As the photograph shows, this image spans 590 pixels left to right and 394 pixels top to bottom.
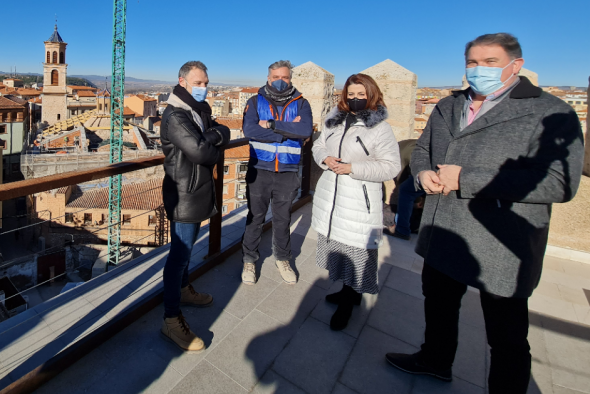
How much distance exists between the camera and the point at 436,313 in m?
1.88

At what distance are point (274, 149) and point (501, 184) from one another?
1.76 meters

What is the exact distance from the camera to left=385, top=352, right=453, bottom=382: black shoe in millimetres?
1979

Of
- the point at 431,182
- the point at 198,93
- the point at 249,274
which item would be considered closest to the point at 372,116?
the point at 431,182

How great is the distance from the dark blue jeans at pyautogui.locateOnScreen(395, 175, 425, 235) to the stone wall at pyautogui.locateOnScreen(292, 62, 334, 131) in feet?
4.66

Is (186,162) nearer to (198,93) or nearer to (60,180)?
(198,93)

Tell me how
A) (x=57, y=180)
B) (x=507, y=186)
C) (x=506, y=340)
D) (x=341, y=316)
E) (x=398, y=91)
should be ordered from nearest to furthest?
1. (x=507, y=186)
2. (x=506, y=340)
3. (x=57, y=180)
4. (x=341, y=316)
5. (x=398, y=91)

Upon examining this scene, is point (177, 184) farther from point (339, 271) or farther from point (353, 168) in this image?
point (339, 271)

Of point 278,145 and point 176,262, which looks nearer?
point 176,262

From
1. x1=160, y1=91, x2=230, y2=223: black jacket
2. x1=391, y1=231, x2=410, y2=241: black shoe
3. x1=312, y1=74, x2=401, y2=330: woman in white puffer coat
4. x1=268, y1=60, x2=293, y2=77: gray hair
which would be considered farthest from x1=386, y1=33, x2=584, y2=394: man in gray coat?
x1=391, y1=231, x2=410, y2=241: black shoe

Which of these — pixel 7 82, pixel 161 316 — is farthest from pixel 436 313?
pixel 7 82

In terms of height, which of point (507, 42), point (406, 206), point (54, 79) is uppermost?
point (54, 79)

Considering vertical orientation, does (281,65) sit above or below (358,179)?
above

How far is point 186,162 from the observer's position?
2027 millimetres

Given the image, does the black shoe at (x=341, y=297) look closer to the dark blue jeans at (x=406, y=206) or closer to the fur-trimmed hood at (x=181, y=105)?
the fur-trimmed hood at (x=181, y=105)
